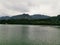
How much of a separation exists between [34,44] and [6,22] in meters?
134

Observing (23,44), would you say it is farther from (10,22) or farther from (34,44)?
(10,22)

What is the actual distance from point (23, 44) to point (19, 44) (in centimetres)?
59

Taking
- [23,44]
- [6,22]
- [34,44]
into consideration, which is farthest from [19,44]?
[6,22]

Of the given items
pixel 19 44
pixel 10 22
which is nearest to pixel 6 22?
pixel 10 22

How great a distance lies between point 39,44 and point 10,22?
135m

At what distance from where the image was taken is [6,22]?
14925 centimetres

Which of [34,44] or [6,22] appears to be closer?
Answer: [34,44]

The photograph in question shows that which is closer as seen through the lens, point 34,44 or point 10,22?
point 34,44

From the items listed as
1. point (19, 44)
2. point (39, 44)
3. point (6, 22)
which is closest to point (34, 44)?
point (39, 44)

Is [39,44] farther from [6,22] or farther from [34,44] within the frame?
[6,22]

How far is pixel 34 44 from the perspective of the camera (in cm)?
1845

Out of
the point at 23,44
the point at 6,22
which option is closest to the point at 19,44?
the point at 23,44

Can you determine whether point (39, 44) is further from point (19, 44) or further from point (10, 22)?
point (10, 22)

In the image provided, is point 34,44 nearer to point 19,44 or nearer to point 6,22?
point 19,44
